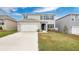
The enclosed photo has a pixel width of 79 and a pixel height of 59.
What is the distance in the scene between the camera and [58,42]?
504 cm

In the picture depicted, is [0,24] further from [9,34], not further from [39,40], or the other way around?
[39,40]

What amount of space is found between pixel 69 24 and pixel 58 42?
57 centimetres

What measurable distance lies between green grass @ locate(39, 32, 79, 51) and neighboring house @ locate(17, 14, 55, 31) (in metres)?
0.22

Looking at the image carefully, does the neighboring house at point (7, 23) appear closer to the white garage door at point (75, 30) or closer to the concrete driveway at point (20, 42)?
the concrete driveway at point (20, 42)

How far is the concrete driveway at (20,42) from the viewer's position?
4.96 metres

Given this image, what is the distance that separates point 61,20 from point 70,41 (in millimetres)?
606

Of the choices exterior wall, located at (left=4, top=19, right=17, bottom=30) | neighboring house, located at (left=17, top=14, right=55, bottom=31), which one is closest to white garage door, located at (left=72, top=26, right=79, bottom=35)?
neighboring house, located at (left=17, top=14, right=55, bottom=31)

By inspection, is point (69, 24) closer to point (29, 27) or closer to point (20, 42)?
point (29, 27)

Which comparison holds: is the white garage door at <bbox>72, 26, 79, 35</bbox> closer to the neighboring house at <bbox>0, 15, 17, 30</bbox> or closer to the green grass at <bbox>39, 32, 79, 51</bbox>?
the green grass at <bbox>39, 32, 79, 51</bbox>

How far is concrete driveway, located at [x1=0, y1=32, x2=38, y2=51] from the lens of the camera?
4.96 meters

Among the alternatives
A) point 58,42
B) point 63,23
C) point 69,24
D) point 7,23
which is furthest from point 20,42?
point 69,24

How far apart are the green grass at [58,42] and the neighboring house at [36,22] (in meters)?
0.22
